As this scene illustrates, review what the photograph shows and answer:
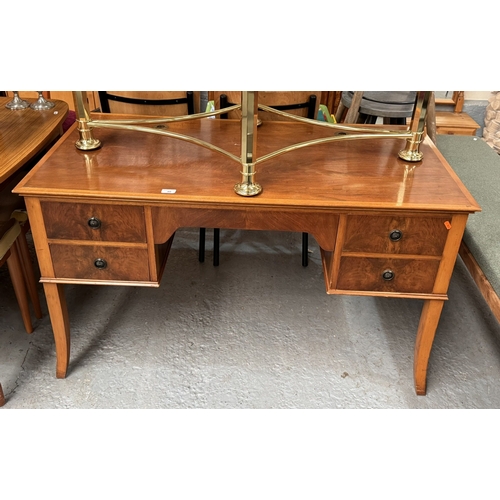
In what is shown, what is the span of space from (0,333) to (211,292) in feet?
2.51

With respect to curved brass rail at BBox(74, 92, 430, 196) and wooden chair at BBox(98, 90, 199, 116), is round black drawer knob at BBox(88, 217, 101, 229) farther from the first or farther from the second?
wooden chair at BBox(98, 90, 199, 116)

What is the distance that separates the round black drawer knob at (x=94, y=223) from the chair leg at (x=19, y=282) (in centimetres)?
41

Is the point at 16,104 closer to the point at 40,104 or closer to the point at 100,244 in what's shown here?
the point at 40,104

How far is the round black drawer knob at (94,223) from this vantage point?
4.07 ft

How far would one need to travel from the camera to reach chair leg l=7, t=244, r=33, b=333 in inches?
59.7

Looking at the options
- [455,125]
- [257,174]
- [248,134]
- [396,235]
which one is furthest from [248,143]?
[455,125]

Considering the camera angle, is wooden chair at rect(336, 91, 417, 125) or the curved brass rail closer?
the curved brass rail

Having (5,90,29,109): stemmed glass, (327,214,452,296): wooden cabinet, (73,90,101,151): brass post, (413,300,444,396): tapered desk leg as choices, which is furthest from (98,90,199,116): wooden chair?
(413,300,444,396): tapered desk leg

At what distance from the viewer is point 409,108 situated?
2180 mm

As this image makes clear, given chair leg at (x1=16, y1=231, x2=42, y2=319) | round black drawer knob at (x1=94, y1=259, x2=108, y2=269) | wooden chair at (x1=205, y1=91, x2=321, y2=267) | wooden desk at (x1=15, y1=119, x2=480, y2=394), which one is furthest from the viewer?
wooden chair at (x1=205, y1=91, x2=321, y2=267)

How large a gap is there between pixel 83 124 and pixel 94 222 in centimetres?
32

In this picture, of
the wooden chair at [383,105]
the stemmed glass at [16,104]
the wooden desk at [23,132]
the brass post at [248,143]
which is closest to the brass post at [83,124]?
the wooden desk at [23,132]

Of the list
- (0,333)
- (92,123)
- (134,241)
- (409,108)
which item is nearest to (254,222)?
(134,241)

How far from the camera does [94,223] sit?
124 centimetres
